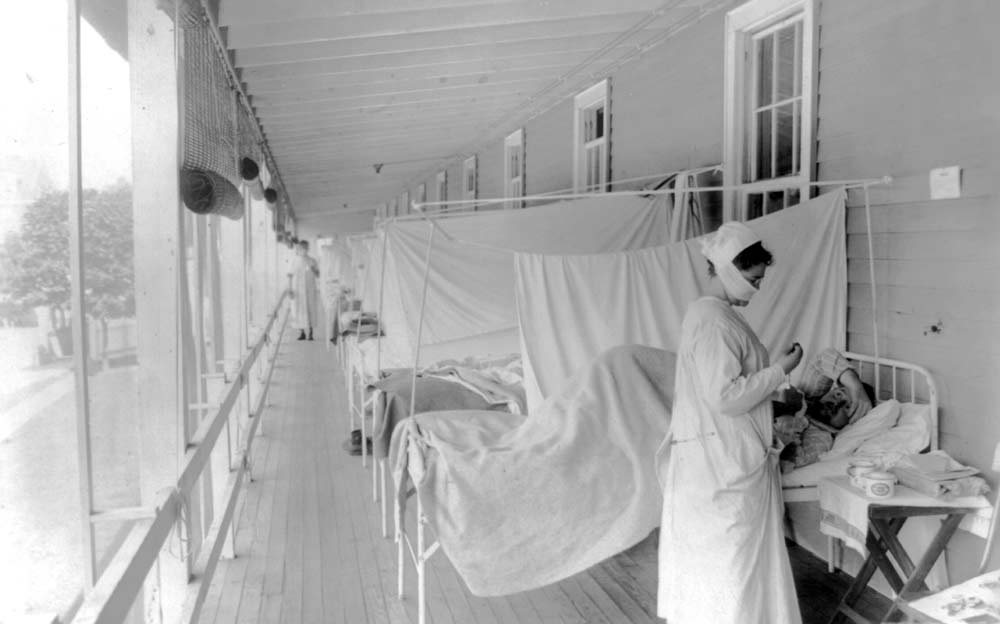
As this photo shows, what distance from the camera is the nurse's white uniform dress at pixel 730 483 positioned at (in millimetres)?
2873

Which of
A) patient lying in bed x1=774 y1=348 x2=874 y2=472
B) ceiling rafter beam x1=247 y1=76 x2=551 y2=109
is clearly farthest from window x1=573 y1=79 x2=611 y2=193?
patient lying in bed x1=774 y1=348 x2=874 y2=472

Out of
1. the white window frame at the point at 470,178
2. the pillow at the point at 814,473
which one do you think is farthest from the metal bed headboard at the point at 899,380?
the white window frame at the point at 470,178

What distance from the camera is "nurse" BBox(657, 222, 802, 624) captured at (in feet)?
9.45

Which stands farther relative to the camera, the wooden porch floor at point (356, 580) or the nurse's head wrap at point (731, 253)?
the wooden porch floor at point (356, 580)

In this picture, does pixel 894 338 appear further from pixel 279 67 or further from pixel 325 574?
pixel 279 67

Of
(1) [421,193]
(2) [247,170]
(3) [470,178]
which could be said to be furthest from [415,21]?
(1) [421,193]

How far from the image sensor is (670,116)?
19.2 ft

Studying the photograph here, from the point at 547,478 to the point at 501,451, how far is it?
24cm

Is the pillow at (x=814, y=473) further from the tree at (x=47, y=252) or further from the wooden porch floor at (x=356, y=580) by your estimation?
the tree at (x=47, y=252)

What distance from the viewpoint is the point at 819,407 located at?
388 centimetres

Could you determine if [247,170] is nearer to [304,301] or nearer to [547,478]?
[547,478]

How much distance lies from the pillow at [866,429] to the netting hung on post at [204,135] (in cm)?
289

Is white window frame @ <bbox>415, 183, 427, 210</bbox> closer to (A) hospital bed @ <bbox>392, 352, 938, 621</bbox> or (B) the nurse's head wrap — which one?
(A) hospital bed @ <bbox>392, 352, 938, 621</bbox>

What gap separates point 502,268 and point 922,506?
3353 mm
